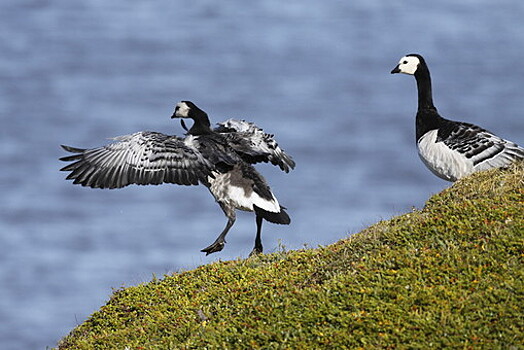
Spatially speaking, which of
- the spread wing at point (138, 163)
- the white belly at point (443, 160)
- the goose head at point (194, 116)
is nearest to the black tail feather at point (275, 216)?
the spread wing at point (138, 163)

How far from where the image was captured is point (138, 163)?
15.4 m

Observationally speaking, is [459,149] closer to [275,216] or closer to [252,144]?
[275,216]

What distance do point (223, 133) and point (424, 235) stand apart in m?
7.06

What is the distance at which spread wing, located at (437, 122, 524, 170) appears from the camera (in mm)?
15156

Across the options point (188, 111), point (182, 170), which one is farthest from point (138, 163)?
point (188, 111)

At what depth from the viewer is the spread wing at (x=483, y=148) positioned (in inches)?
597

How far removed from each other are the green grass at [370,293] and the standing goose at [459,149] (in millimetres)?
1706

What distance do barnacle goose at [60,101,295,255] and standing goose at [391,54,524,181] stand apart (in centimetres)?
328

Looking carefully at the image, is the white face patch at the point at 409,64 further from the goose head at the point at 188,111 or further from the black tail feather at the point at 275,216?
the black tail feather at the point at 275,216

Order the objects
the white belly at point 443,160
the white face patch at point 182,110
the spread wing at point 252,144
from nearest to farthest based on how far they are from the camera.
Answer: the white belly at point 443,160 < the spread wing at point 252,144 < the white face patch at point 182,110

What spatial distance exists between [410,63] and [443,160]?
12.2 ft

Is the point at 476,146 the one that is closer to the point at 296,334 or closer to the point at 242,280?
the point at 242,280

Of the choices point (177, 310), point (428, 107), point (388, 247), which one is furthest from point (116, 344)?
point (428, 107)

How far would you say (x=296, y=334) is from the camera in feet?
30.8
